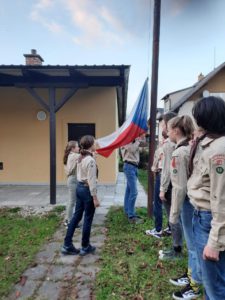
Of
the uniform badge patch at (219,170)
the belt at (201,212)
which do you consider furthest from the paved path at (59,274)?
the uniform badge patch at (219,170)

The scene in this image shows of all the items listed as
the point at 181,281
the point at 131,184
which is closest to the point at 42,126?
the point at 131,184

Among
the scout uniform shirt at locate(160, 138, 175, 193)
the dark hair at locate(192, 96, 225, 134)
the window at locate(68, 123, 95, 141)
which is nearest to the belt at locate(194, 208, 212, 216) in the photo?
the dark hair at locate(192, 96, 225, 134)

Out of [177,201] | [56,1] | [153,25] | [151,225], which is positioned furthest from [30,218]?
[56,1]

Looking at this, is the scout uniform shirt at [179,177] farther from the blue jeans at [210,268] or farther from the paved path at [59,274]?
the paved path at [59,274]

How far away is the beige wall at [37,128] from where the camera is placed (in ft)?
32.7

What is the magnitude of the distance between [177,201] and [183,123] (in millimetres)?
854

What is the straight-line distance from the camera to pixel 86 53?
41.0 feet

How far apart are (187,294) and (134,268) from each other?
855mm

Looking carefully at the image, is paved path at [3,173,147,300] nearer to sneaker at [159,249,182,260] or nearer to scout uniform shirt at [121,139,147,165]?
sneaker at [159,249,182,260]

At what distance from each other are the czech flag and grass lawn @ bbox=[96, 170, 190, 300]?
159 cm

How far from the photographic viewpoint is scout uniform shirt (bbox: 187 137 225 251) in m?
1.69

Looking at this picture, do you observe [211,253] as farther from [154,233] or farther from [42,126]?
[42,126]

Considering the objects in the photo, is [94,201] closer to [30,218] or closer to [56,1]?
[30,218]

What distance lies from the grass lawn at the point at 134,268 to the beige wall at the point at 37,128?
5.35 metres
